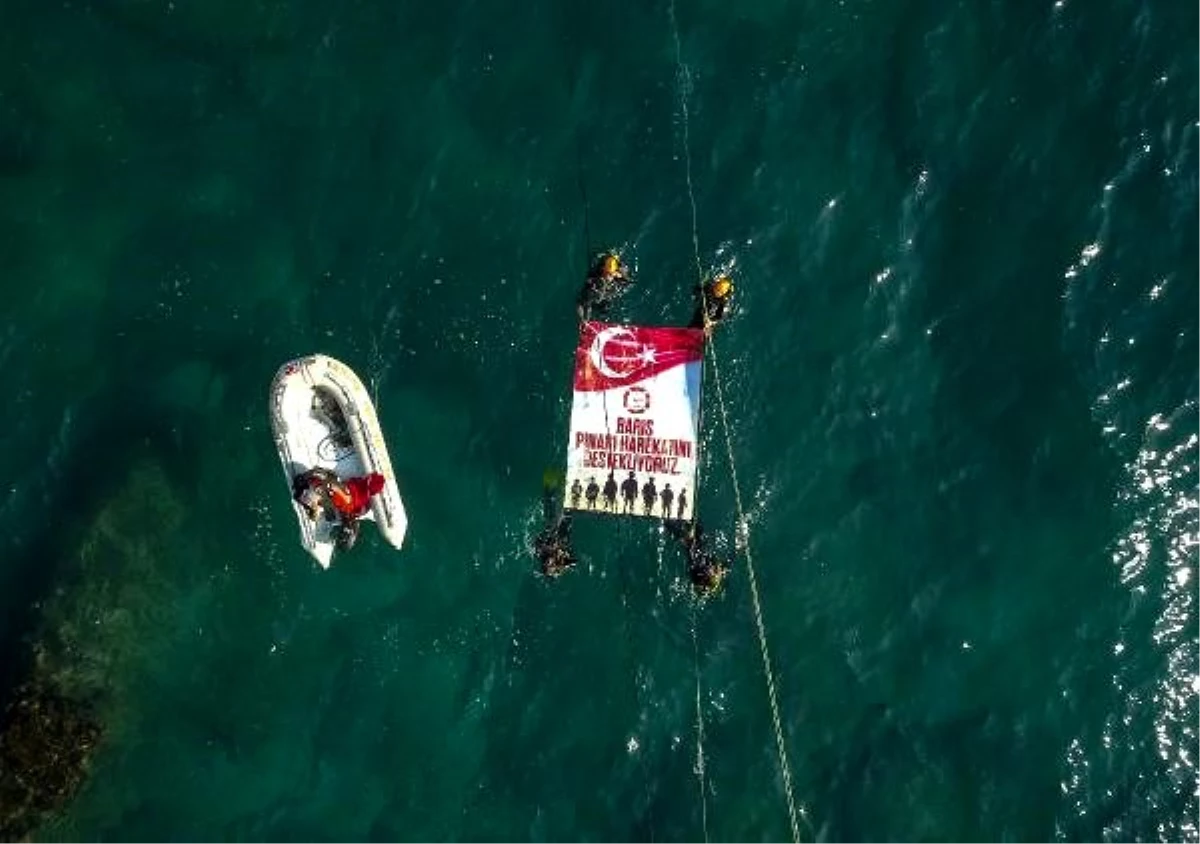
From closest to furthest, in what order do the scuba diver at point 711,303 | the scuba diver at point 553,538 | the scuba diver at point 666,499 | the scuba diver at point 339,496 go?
the scuba diver at point 711,303, the scuba diver at point 339,496, the scuba diver at point 666,499, the scuba diver at point 553,538

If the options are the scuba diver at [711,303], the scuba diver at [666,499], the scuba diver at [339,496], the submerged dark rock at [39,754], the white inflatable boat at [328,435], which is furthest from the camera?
the submerged dark rock at [39,754]

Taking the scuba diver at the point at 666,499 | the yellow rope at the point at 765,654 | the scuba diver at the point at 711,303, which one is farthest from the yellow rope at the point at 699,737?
the scuba diver at the point at 711,303

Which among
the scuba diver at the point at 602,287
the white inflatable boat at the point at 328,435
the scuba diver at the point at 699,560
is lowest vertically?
the scuba diver at the point at 699,560

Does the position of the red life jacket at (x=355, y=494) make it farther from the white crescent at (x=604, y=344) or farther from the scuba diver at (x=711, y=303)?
the scuba diver at (x=711, y=303)

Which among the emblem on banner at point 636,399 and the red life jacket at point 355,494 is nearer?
the red life jacket at point 355,494

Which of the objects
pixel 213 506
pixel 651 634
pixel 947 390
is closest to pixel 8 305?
pixel 213 506

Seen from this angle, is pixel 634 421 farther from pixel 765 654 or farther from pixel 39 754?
pixel 39 754

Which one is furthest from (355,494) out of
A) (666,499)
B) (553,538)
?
(666,499)
